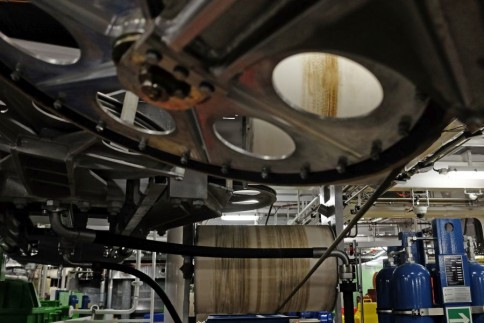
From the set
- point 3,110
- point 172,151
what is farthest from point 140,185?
point 172,151

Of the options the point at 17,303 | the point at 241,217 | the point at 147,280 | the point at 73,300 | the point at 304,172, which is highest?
the point at 241,217

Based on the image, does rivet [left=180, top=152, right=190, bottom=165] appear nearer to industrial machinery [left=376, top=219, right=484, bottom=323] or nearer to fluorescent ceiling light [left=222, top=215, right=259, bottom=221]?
industrial machinery [left=376, top=219, right=484, bottom=323]

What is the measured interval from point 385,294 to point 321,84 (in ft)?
8.15

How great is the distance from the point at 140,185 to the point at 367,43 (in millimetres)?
951

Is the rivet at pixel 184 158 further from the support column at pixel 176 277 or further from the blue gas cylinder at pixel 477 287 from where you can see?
the blue gas cylinder at pixel 477 287

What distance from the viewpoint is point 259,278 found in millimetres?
1660

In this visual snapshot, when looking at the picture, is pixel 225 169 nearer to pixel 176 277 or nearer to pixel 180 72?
pixel 180 72

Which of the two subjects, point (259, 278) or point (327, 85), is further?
point (259, 278)

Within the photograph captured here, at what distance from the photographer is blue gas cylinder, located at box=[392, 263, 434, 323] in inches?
101

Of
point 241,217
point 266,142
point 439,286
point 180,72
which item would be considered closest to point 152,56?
point 180,72

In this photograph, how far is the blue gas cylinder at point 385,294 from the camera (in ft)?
9.07

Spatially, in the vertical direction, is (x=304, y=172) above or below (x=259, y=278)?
above

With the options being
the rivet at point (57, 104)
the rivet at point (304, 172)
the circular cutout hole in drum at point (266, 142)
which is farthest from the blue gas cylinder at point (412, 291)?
the rivet at point (57, 104)

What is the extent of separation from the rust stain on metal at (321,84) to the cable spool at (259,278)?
1.11 meters
